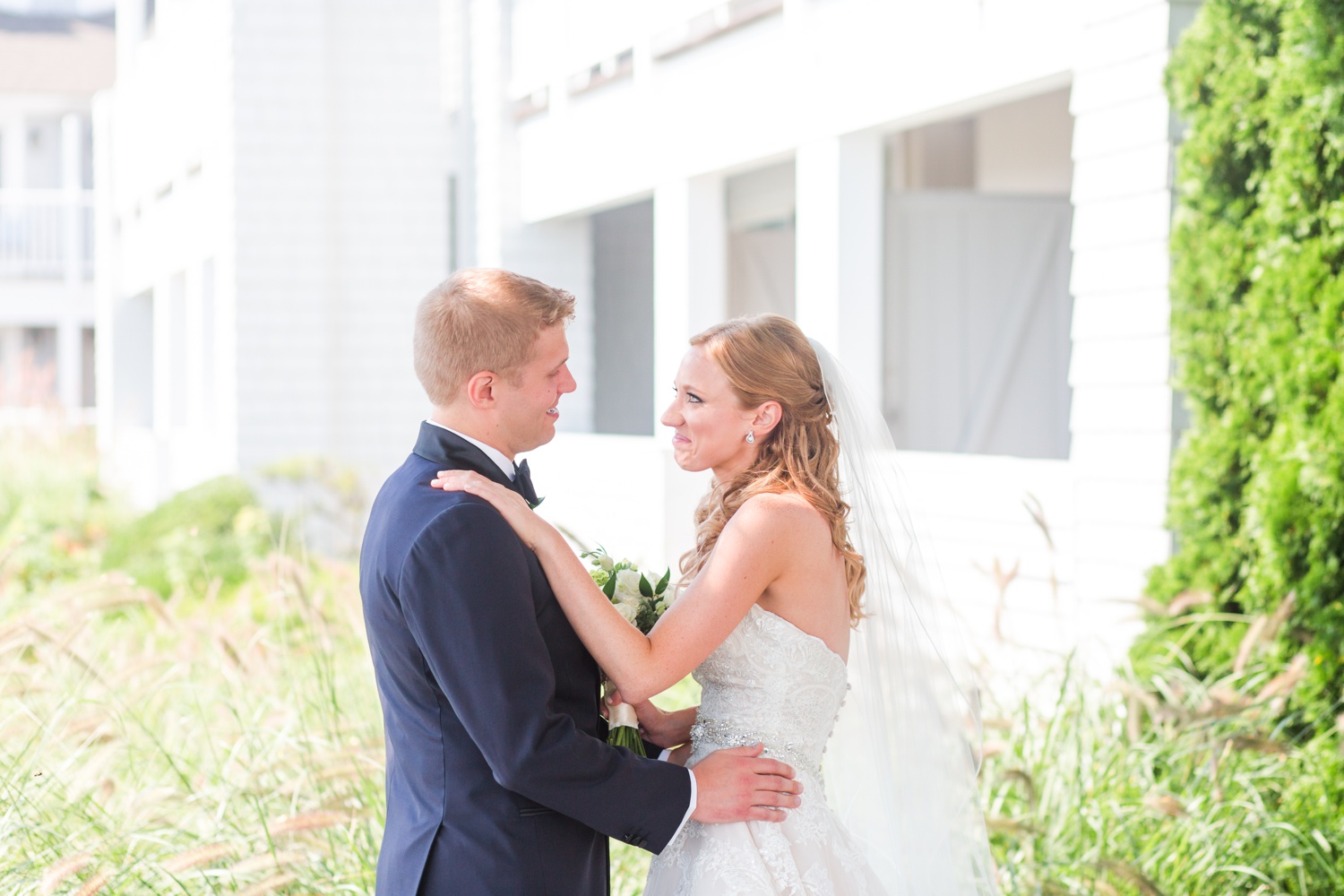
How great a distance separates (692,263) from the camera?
997 cm

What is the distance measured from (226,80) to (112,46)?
17.8 m

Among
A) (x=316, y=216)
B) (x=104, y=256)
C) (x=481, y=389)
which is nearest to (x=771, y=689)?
(x=481, y=389)

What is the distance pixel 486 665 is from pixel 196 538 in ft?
29.6

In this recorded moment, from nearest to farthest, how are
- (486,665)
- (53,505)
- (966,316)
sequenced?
1. (486,665)
2. (966,316)
3. (53,505)

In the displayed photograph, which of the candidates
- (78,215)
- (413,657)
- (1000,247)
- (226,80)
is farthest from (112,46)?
(413,657)

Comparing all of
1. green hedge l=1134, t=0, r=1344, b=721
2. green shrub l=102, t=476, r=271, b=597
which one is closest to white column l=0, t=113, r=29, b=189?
green shrub l=102, t=476, r=271, b=597

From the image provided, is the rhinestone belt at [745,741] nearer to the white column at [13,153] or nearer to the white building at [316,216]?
the white building at [316,216]

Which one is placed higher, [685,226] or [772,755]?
[685,226]

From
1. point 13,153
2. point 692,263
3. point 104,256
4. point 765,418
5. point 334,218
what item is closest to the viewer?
point 765,418

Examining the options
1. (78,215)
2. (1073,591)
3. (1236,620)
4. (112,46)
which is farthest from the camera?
(112,46)

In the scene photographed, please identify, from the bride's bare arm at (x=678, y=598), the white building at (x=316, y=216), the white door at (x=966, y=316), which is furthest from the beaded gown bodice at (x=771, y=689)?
the white building at (x=316, y=216)

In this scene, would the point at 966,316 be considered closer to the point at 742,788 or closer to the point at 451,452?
the point at 742,788

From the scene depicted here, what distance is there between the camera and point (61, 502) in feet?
47.4

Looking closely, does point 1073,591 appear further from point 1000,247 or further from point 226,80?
point 226,80
